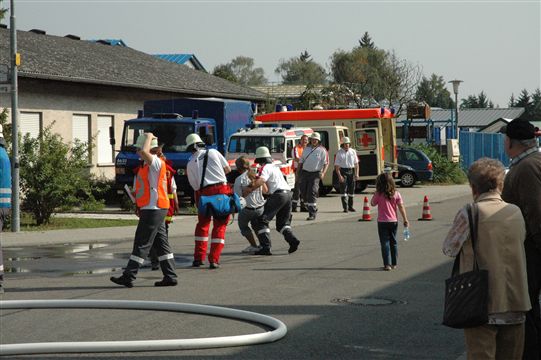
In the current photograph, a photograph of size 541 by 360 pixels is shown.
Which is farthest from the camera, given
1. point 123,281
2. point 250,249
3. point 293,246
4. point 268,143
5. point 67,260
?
point 268,143

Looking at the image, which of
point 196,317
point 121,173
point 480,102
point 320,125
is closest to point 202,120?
point 121,173

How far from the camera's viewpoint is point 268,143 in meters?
27.9

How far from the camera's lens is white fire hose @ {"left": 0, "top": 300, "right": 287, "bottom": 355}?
Result: 8.05 meters

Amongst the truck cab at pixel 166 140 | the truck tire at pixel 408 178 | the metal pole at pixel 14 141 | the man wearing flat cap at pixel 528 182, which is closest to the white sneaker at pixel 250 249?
the metal pole at pixel 14 141

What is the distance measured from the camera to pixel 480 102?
198125 millimetres

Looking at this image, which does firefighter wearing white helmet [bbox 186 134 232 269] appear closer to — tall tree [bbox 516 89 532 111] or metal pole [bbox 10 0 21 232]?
metal pole [bbox 10 0 21 232]

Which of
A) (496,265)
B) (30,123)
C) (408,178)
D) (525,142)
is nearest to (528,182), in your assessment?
(525,142)

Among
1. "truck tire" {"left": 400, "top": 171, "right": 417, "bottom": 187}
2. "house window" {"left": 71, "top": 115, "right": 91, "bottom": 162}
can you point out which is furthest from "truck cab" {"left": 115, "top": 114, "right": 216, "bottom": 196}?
"truck tire" {"left": 400, "top": 171, "right": 417, "bottom": 187}

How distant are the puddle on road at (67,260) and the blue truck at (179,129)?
8.41 meters

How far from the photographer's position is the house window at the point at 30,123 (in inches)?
1224

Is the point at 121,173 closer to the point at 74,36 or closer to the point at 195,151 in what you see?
the point at 195,151

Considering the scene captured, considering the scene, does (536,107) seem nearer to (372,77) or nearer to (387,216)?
(372,77)

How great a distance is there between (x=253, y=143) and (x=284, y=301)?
56.0 ft

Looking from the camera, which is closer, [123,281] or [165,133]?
[123,281]
